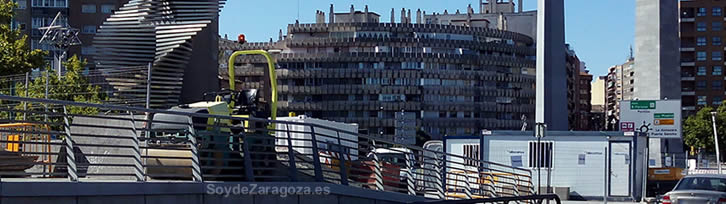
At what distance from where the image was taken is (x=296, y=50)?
130750 mm

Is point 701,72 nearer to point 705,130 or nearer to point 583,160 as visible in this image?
point 705,130

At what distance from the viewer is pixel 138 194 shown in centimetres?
1266

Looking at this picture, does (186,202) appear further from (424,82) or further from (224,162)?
(424,82)

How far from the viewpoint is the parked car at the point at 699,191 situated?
24328 millimetres

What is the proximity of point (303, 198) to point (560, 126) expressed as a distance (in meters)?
27.3

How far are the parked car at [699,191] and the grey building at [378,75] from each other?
100551 mm

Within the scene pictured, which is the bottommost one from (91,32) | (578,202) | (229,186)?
(578,202)

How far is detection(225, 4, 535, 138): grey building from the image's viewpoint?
128m

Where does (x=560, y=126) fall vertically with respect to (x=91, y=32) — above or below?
below

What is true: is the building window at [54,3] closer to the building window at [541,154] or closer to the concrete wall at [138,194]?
the building window at [541,154]

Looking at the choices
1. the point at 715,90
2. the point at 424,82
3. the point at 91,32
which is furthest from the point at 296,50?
the point at 715,90

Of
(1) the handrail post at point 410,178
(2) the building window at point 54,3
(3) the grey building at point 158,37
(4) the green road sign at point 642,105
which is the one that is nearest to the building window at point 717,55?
(4) the green road sign at point 642,105

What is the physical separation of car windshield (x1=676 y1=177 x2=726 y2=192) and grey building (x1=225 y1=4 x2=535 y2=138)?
100 m

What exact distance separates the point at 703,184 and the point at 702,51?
114 m
